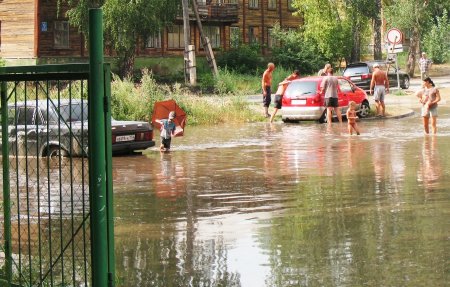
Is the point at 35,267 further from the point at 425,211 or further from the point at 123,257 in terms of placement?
the point at 425,211

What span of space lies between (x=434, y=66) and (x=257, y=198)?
63.9 meters

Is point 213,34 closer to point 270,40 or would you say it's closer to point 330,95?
point 270,40

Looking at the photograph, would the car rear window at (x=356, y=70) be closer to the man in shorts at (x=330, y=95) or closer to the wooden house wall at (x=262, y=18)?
the man in shorts at (x=330, y=95)

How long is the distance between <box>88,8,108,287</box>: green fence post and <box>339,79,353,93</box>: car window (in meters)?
26.8

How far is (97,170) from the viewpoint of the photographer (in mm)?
6312

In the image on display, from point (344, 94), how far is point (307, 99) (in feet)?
4.88

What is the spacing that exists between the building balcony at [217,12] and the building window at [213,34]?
92cm

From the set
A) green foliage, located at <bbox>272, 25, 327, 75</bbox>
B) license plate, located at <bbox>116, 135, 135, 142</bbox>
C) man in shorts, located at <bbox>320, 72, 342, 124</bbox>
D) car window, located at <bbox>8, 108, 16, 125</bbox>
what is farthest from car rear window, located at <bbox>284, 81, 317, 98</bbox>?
green foliage, located at <bbox>272, 25, 327, 75</bbox>

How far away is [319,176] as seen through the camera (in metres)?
17.2

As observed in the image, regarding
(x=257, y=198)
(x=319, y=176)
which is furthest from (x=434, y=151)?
(x=257, y=198)

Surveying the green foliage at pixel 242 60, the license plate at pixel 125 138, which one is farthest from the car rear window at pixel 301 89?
the green foliage at pixel 242 60

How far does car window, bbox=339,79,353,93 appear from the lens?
108ft

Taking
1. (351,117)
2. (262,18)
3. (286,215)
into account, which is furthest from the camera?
(262,18)

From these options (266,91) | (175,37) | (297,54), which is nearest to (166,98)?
(266,91)
